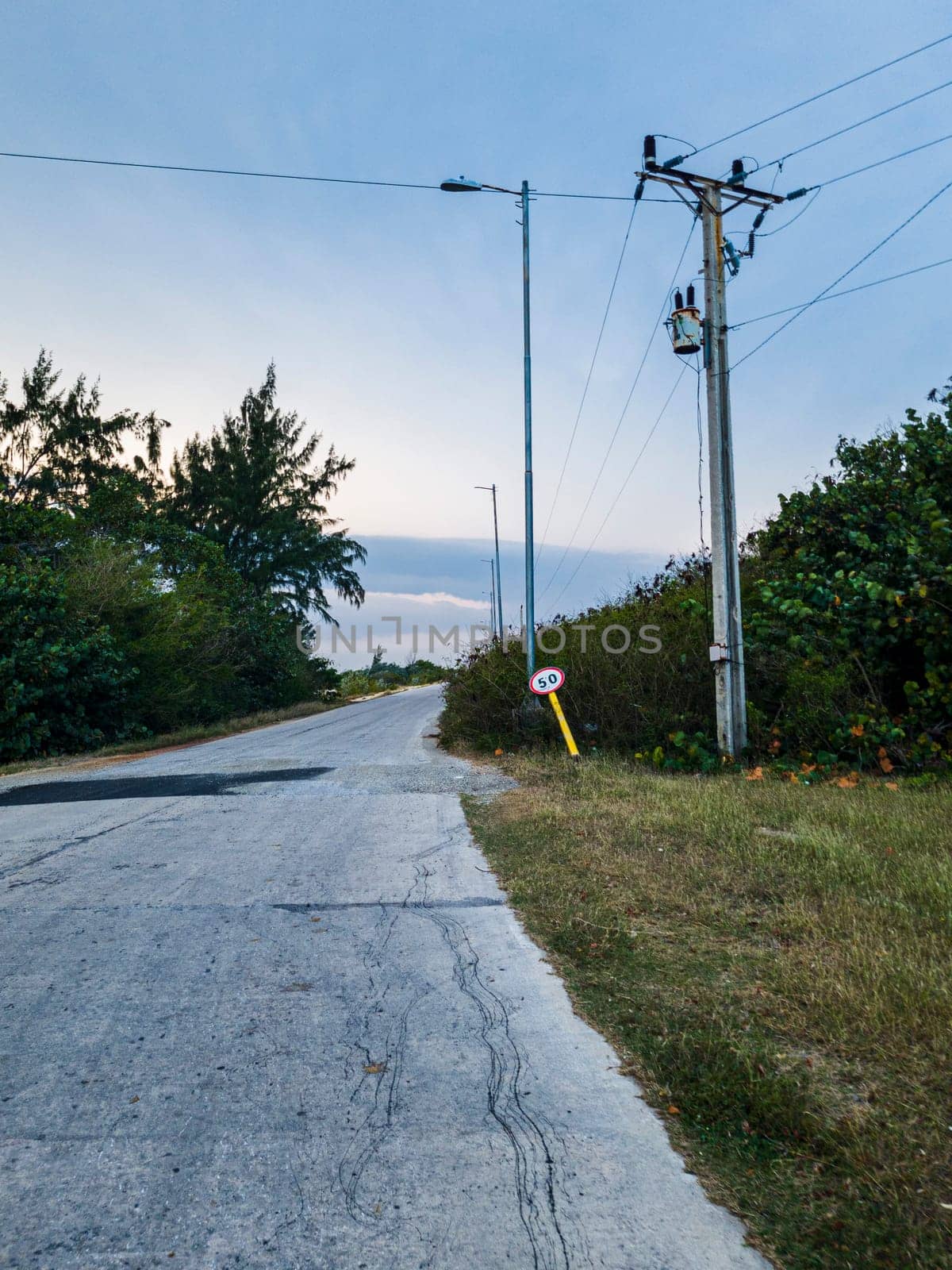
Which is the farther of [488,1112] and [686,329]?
[686,329]

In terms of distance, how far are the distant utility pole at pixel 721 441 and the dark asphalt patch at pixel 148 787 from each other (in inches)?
237

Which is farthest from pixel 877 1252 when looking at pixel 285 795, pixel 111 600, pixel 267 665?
pixel 267 665

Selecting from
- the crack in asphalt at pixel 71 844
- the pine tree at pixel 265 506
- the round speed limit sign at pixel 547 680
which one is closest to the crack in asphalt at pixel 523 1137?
the crack in asphalt at pixel 71 844

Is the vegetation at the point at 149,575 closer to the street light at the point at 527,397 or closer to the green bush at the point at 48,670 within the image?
the green bush at the point at 48,670

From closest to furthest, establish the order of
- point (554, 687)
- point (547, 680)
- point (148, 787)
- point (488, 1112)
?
A: point (488, 1112) < point (148, 787) < point (554, 687) < point (547, 680)

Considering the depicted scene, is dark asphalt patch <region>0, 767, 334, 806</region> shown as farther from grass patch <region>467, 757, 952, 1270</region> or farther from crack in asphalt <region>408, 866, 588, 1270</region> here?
crack in asphalt <region>408, 866, 588, 1270</region>

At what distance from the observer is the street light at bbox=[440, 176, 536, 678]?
15.6 m

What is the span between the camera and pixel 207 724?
1137 inches

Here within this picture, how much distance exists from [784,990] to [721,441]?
367 inches

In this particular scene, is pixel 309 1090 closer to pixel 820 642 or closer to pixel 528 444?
pixel 820 642

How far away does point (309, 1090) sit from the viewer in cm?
316

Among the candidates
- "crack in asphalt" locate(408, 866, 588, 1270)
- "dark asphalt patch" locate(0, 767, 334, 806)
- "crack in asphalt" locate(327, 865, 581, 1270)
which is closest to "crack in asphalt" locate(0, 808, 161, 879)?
"dark asphalt patch" locate(0, 767, 334, 806)

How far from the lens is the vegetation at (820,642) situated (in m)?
10.5

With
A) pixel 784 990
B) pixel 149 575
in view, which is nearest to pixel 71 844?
pixel 784 990
